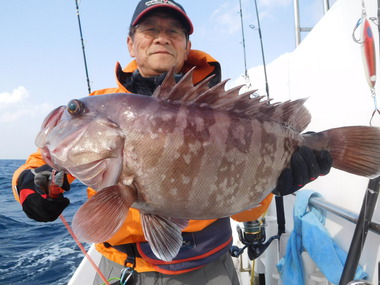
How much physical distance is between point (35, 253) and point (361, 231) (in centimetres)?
674

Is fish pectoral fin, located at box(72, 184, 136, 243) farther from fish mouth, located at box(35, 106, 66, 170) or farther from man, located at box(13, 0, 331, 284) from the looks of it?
man, located at box(13, 0, 331, 284)

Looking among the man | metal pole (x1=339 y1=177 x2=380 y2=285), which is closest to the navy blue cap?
the man

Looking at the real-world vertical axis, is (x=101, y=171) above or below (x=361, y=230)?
above

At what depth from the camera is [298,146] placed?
1.64 meters

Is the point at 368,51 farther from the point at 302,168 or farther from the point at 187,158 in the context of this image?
the point at 187,158

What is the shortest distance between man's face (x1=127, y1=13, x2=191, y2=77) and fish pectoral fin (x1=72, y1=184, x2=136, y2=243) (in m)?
1.25

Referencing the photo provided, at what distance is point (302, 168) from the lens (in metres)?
1.56

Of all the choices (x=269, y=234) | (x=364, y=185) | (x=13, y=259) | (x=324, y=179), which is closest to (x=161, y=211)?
(x=364, y=185)

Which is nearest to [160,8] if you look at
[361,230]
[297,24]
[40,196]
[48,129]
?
[48,129]

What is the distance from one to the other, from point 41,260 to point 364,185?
6.20 metres

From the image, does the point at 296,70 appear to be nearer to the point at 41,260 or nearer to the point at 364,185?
the point at 364,185

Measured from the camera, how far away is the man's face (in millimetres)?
2137

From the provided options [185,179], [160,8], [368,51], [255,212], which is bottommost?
[255,212]

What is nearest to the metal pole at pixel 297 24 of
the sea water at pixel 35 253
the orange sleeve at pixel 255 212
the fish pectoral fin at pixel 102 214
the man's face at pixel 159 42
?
the man's face at pixel 159 42
